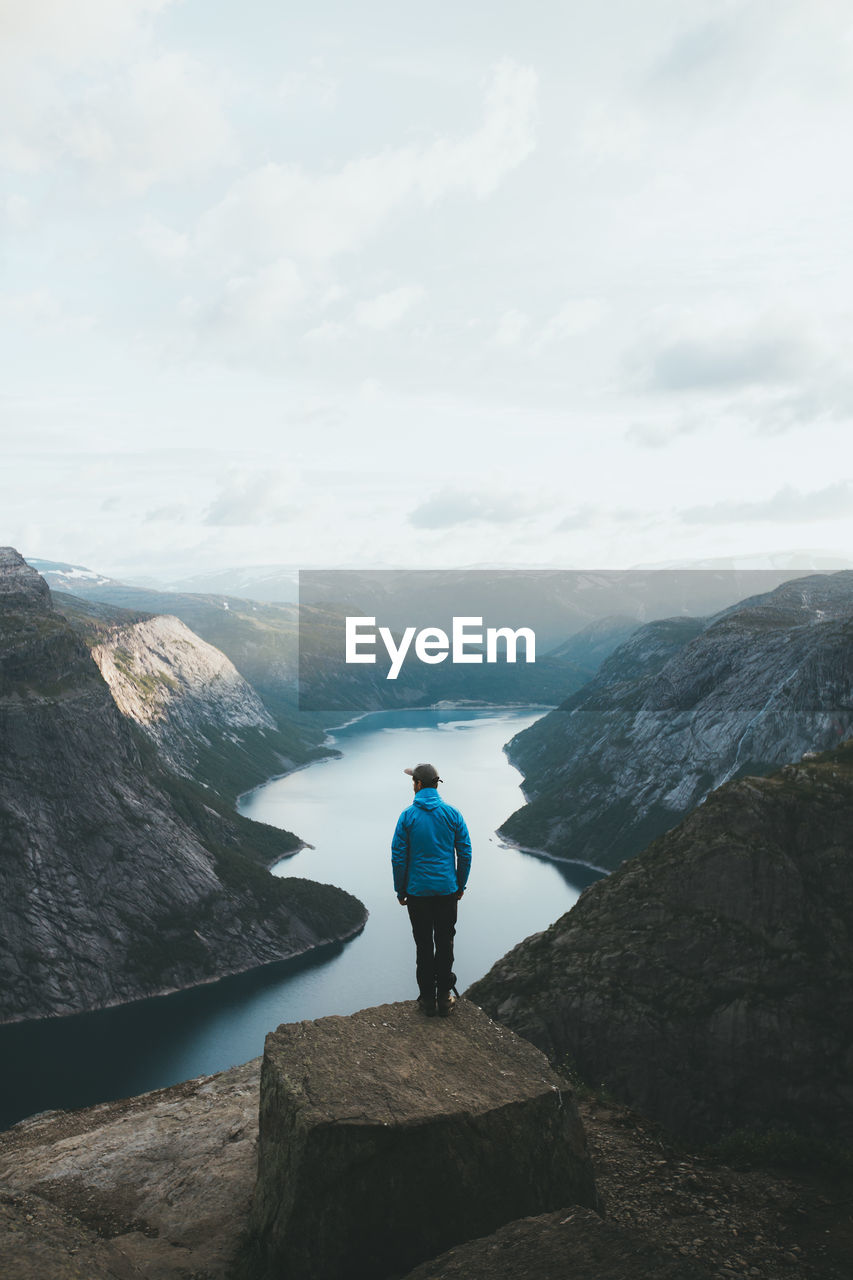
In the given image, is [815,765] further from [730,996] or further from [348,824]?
[348,824]

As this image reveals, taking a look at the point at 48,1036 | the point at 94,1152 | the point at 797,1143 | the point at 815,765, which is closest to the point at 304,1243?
the point at 94,1152

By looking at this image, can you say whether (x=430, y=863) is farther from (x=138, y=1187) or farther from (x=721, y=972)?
(x=721, y=972)

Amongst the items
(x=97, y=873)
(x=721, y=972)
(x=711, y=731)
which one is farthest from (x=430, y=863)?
(x=711, y=731)

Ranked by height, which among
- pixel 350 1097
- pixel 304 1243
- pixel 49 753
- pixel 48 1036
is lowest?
pixel 48 1036

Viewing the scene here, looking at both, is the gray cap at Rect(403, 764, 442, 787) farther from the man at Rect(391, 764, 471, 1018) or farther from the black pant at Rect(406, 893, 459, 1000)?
the black pant at Rect(406, 893, 459, 1000)

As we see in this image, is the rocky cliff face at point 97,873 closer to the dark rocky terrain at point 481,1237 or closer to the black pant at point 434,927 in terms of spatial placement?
the dark rocky terrain at point 481,1237

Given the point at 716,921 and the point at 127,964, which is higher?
the point at 716,921
